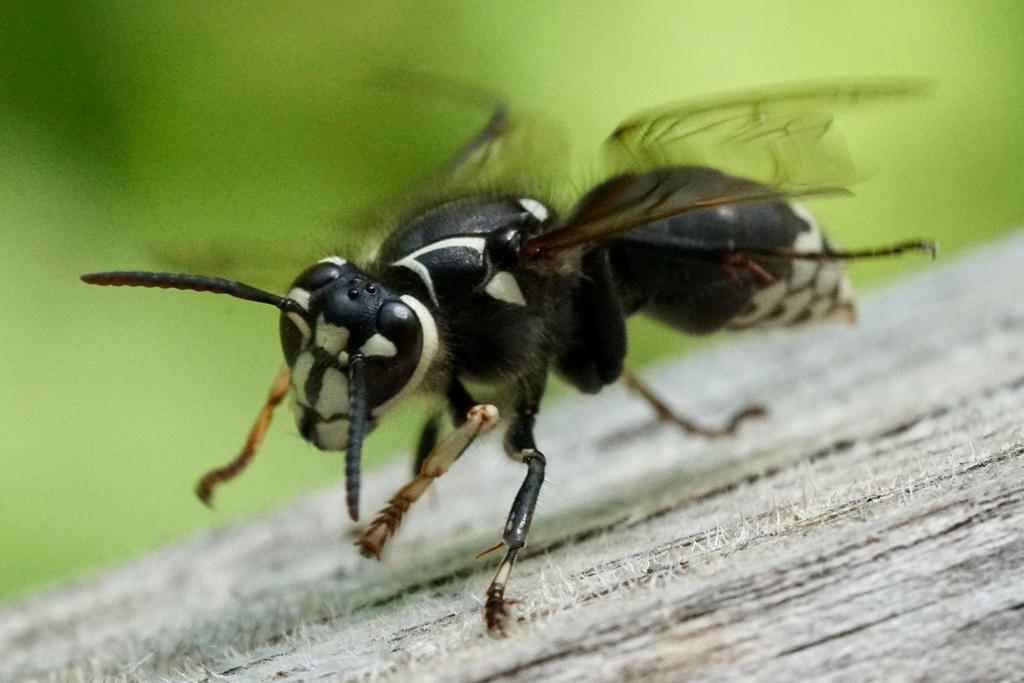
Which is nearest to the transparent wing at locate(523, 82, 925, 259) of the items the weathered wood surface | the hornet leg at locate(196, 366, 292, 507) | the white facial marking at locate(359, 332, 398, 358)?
the white facial marking at locate(359, 332, 398, 358)

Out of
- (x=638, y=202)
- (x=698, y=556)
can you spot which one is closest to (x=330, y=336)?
(x=638, y=202)

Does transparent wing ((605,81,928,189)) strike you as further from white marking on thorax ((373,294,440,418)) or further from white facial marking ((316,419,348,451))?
white facial marking ((316,419,348,451))

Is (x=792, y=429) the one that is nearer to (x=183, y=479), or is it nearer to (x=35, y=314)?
(x=183, y=479)

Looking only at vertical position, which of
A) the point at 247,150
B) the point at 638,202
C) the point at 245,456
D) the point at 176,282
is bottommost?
the point at 245,456

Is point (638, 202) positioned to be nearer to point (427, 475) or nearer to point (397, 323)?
point (397, 323)

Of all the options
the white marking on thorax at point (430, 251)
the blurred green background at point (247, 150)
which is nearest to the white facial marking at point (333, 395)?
the white marking on thorax at point (430, 251)
